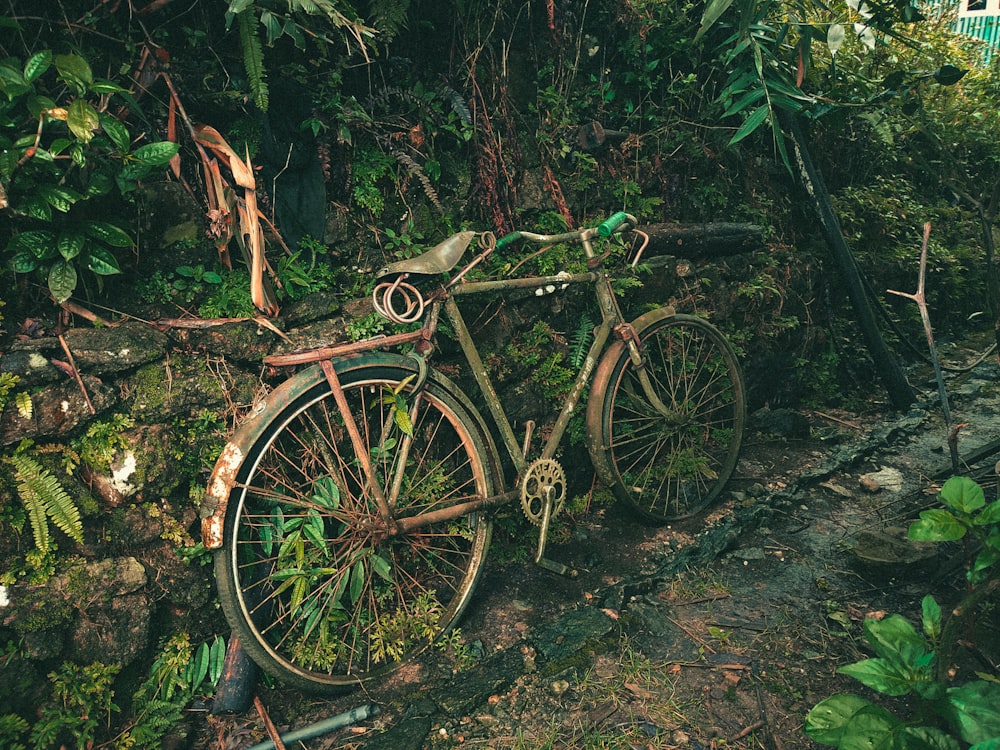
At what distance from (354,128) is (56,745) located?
2.78 metres

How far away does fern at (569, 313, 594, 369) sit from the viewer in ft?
12.8

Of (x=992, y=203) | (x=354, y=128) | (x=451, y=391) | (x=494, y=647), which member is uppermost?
(x=992, y=203)

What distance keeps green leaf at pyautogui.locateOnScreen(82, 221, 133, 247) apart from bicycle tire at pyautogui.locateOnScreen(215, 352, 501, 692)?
80cm

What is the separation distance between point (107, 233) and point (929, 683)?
318 cm

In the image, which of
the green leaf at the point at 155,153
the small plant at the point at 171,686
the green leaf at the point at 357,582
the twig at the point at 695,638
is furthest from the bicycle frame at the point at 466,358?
the twig at the point at 695,638

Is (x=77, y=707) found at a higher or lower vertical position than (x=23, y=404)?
lower

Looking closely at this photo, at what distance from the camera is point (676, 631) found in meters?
3.14

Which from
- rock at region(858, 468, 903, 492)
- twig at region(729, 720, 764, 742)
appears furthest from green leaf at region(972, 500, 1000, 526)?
rock at region(858, 468, 903, 492)

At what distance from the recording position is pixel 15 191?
7.64 ft

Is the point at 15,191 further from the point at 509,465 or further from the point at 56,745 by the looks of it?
the point at 509,465

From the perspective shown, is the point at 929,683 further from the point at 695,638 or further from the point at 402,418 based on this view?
the point at 402,418

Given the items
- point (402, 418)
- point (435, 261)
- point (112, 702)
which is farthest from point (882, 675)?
point (112, 702)

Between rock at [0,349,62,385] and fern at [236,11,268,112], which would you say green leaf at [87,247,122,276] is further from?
fern at [236,11,268,112]

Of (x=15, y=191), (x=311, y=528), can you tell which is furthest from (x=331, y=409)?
(x=15, y=191)
